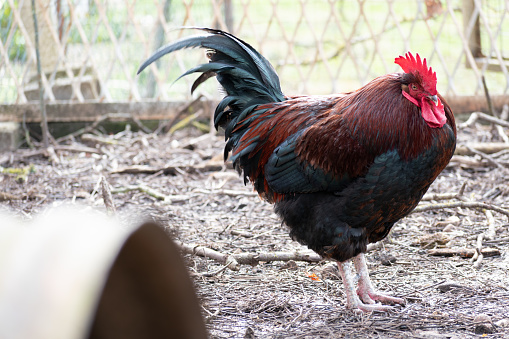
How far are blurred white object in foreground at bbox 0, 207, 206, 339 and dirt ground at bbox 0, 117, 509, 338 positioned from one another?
35 cm

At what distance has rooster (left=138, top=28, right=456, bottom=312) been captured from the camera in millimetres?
2781

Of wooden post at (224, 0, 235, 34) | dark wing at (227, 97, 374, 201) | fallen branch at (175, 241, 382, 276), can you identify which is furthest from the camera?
wooden post at (224, 0, 235, 34)

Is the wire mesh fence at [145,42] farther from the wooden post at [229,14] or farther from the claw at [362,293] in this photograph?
the claw at [362,293]

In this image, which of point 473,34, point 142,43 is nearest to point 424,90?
point 473,34

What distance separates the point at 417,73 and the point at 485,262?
1404 mm

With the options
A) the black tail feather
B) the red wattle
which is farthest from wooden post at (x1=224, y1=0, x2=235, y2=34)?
the red wattle

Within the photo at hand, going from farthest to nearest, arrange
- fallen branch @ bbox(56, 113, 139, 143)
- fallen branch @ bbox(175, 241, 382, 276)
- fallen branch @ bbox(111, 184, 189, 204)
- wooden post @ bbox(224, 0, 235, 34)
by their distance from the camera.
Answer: wooden post @ bbox(224, 0, 235, 34) < fallen branch @ bbox(56, 113, 139, 143) < fallen branch @ bbox(111, 184, 189, 204) < fallen branch @ bbox(175, 241, 382, 276)

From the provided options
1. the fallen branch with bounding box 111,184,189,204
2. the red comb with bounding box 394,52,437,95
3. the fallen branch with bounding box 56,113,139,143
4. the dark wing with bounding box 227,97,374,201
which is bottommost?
the fallen branch with bounding box 56,113,139,143

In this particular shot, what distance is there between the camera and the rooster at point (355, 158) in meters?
2.78

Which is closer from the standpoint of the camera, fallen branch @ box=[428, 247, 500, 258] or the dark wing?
the dark wing

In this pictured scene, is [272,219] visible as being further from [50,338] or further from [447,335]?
[50,338]

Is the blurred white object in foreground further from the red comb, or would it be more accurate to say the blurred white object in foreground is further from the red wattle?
the red comb

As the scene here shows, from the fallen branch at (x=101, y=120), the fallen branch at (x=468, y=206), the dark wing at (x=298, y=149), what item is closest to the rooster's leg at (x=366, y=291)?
the dark wing at (x=298, y=149)

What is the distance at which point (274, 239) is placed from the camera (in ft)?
13.2
